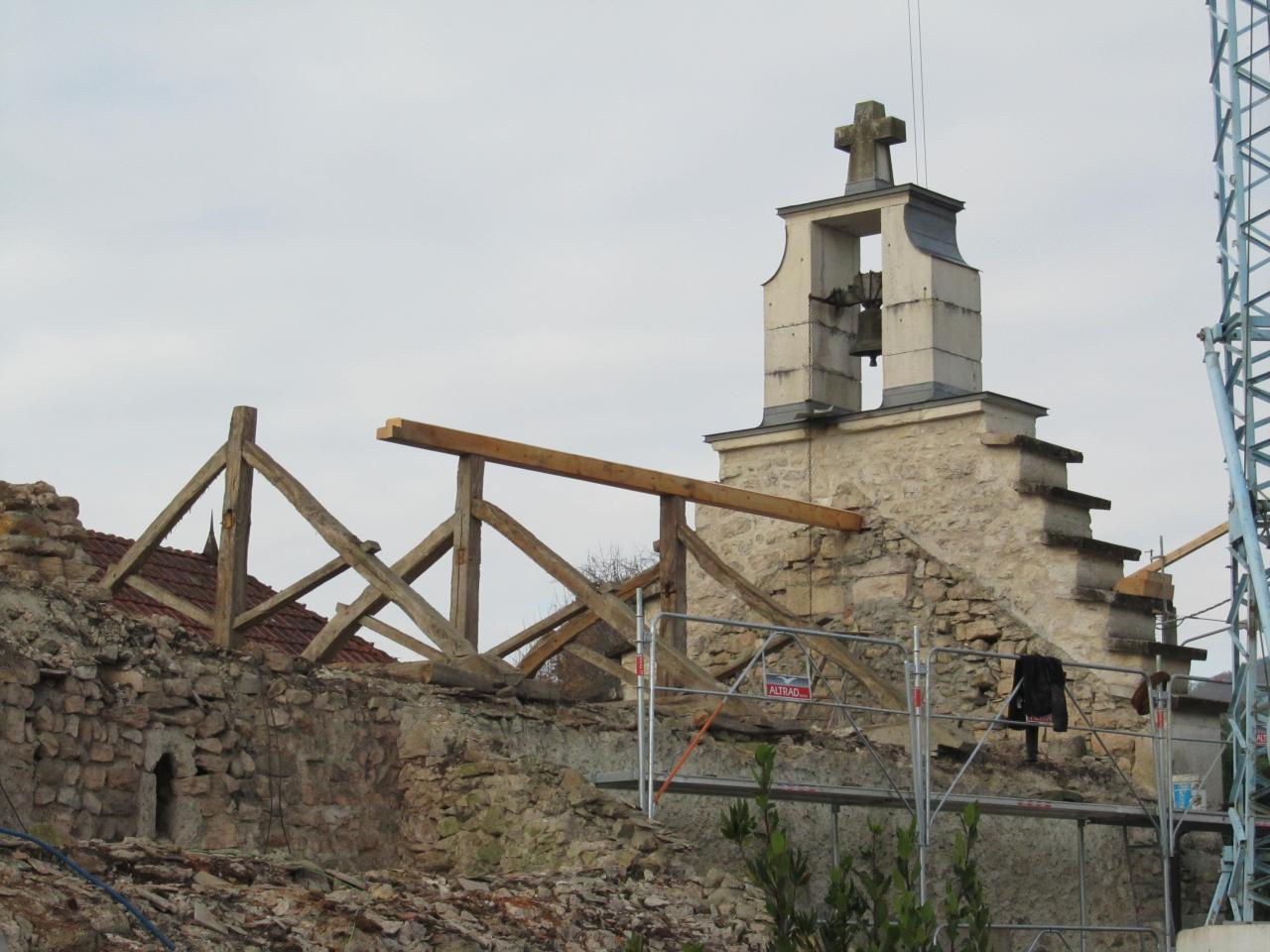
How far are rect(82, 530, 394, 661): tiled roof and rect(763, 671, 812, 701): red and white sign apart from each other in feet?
12.9

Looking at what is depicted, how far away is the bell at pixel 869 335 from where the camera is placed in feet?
54.7

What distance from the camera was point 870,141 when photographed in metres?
16.9

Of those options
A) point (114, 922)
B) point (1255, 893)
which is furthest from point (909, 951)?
point (1255, 893)

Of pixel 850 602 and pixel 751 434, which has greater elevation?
pixel 751 434

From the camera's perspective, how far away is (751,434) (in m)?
16.7

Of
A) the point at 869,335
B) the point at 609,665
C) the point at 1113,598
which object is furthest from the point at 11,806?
the point at 869,335

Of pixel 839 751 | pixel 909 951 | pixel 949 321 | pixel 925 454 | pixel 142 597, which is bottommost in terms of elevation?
pixel 909 951

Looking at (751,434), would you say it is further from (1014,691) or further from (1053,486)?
(1014,691)

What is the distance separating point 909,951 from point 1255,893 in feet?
21.1

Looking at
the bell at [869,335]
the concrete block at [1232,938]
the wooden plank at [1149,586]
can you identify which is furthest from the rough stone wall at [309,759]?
the bell at [869,335]

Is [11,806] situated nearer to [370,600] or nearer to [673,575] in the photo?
[370,600]

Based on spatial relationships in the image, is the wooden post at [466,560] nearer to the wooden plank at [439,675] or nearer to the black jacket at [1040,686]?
the wooden plank at [439,675]

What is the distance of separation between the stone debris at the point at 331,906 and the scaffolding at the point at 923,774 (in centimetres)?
121

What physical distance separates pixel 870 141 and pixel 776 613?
4.23 meters
